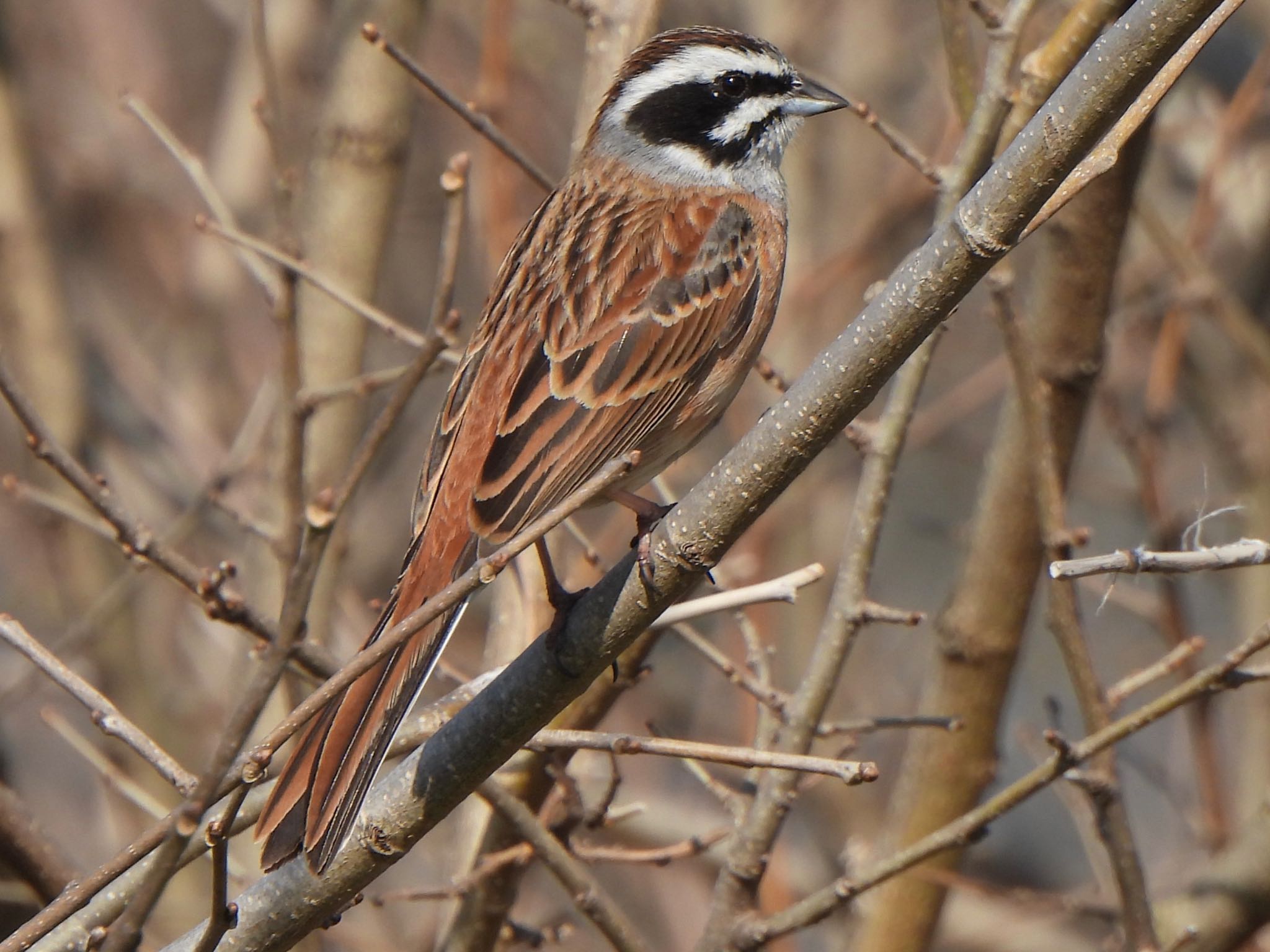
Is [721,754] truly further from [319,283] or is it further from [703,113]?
[703,113]

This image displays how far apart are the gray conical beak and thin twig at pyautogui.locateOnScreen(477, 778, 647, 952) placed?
1.98 meters

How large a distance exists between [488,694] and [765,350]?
13.5 ft

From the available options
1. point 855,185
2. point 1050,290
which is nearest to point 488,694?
point 1050,290

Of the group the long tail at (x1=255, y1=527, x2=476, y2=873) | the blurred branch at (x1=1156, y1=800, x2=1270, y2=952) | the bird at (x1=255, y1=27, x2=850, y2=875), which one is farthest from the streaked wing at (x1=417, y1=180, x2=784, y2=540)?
the blurred branch at (x1=1156, y1=800, x2=1270, y2=952)

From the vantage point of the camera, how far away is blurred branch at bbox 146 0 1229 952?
207 cm

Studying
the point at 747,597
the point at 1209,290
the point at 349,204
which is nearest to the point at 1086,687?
the point at 747,597

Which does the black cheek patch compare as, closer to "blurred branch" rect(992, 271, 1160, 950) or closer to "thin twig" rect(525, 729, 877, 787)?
"blurred branch" rect(992, 271, 1160, 950)

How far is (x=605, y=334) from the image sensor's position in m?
3.51

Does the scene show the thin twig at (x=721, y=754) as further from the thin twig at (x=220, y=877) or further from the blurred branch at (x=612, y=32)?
the blurred branch at (x=612, y=32)

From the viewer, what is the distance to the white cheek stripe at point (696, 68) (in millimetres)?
4000

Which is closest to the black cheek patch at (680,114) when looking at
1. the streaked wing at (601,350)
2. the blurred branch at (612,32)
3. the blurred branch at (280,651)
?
the blurred branch at (612,32)

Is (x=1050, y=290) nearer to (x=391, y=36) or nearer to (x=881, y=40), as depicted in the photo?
(x=391, y=36)

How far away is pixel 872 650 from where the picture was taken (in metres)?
7.37

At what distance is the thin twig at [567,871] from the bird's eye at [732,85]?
1990 millimetres
